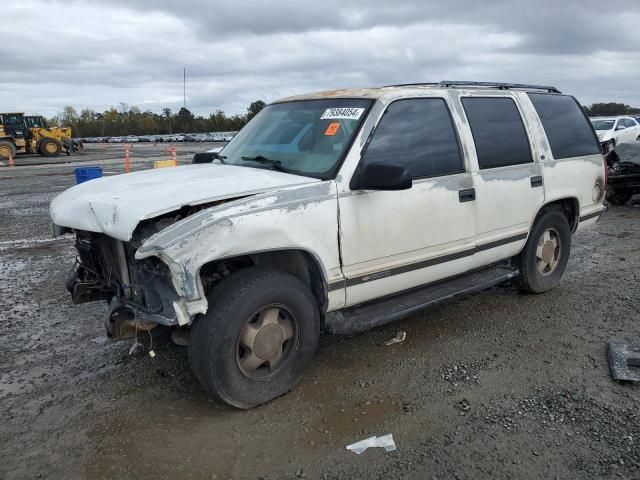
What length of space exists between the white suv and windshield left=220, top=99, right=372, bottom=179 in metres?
0.02

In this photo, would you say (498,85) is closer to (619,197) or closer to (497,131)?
(497,131)

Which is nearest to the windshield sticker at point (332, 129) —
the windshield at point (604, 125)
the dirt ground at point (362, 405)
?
the dirt ground at point (362, 405)

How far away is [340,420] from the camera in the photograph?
325 centimetres

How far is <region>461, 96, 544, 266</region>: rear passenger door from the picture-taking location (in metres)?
4.46

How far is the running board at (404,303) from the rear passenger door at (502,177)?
0.58 feet

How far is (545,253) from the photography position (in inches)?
211

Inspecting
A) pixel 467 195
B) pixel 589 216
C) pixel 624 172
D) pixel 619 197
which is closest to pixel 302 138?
pixel 467 195

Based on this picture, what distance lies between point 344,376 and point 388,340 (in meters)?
0.73

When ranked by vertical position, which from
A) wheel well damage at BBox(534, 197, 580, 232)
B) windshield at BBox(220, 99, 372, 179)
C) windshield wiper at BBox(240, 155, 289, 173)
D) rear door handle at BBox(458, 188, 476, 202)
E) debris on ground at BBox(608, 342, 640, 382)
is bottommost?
debris on ground at BBox(608, 342, 640, 382)

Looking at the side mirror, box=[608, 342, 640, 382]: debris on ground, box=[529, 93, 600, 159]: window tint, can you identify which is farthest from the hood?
box=[529, 93, 600, 159]: window tint

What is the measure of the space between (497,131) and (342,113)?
60.8 inches

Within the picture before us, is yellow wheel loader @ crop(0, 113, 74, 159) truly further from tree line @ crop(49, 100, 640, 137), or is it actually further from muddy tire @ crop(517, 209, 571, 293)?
tree line @ crop(49, 100, 640, 137)

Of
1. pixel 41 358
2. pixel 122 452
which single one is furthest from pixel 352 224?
pixel 41 358

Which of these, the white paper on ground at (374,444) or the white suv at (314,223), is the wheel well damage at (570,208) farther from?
the white paper on ground at (374,444)
